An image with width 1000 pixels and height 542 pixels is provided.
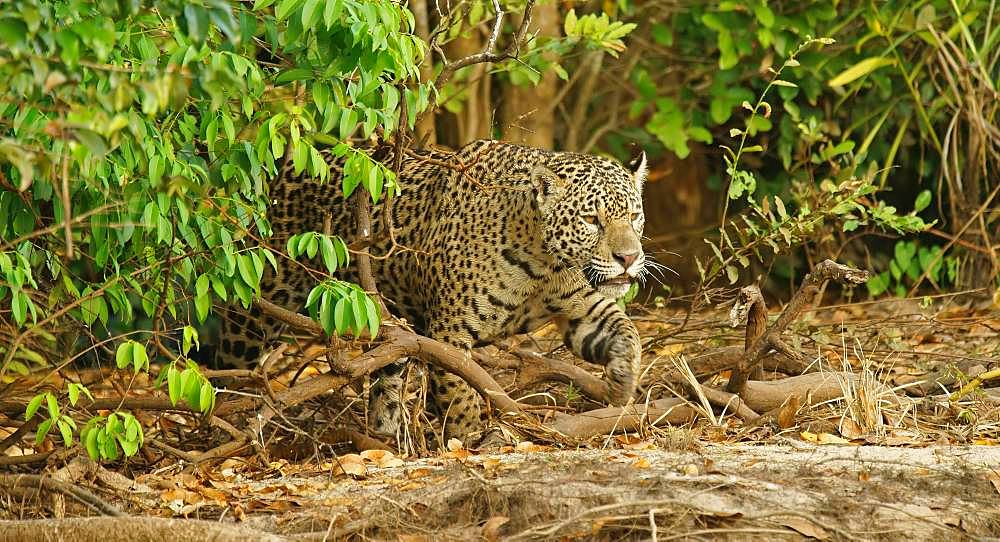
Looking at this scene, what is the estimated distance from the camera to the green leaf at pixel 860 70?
29.7 feet

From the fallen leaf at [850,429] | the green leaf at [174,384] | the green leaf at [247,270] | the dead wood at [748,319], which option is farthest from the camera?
the dead wood at [748,319]

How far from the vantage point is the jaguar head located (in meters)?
6.15

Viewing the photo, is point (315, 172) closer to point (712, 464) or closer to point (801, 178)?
point (712, 464)

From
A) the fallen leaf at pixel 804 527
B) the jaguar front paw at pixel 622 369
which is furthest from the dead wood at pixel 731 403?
the fallen leaf at pixel 804 527

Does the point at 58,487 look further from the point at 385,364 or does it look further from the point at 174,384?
the point at 385,364

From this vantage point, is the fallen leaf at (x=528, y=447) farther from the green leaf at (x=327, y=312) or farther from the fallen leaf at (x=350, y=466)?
the green leaf at (x=327, y=312)

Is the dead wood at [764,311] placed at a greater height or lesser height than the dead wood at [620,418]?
greater

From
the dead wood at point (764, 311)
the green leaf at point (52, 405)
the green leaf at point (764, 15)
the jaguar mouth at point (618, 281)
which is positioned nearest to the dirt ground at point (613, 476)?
the dead wood at point (764, 311)

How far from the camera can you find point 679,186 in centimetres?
1230

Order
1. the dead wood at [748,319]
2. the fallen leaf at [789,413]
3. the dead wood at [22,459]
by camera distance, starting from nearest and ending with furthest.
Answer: the dead wood at [22,459] < the fallen leaf at [789,413] < the dead wood at [748,319]

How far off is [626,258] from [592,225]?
242 millimetres

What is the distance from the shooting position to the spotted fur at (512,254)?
20.4 ft

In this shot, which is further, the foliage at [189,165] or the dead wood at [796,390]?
the dead wood at [796,390]

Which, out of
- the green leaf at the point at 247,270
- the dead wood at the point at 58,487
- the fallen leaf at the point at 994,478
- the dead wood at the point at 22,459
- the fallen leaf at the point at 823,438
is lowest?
the dead wood at the point at 22,459
